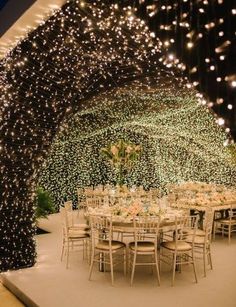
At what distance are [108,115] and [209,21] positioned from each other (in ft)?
30.1

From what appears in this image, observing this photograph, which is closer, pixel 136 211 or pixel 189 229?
pixel 136 211

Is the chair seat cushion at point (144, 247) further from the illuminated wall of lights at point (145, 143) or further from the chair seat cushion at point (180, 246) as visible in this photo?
the illuminated wall of lights at point (145, 143)

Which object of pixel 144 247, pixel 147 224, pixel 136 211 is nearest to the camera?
pixel 144 247

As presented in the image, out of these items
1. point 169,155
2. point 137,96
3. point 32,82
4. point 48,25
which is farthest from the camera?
point 169,155

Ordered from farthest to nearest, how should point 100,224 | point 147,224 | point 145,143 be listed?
point 145,143, point 100,224, point 147,224

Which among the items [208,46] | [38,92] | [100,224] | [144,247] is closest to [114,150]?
→ [38,92]

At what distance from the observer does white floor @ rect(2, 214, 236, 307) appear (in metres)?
4.79

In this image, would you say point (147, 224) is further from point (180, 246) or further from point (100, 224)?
point (100, 224)

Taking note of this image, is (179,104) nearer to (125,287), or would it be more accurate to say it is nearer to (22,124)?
(22,124)

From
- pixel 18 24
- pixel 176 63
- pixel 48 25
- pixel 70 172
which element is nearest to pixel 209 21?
pixel 176 63

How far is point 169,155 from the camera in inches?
569

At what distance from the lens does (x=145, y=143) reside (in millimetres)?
14586

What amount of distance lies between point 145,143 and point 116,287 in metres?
9.59

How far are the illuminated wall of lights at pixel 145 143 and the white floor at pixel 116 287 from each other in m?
3.90
